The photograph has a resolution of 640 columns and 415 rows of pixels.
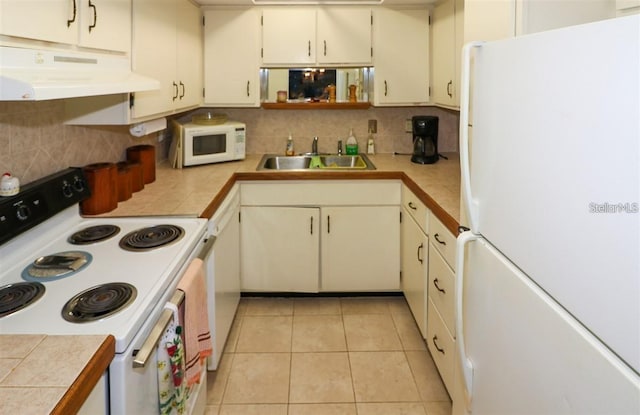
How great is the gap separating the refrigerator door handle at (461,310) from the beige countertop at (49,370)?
0.97 metres

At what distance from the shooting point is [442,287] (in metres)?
2.25

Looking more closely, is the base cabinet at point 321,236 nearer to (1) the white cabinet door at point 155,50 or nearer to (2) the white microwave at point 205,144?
(2) the white microwave at point 205,144

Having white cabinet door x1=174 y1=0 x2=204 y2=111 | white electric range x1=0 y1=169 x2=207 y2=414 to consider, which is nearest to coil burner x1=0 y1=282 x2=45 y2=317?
white electric range x1=0 y1=169 x2=207 y2=414

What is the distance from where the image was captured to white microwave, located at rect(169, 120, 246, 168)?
3119 mm

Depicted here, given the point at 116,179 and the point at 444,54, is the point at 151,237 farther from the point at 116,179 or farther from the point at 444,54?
the point at 444,54

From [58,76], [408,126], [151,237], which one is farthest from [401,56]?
[58,76]

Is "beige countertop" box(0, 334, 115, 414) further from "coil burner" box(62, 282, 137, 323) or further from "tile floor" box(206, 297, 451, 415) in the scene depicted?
"tile floor" box(206, 297, 451, 415)

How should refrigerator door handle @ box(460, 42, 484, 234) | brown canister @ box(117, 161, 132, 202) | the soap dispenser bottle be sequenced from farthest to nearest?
1. the soap dispenser bottle
2. brown canister @ box(117, 161, 132, 202)
3. refrigerator door handle @ box(460, 42, 484, 234)

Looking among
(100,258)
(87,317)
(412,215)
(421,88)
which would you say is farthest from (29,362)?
(421,88)

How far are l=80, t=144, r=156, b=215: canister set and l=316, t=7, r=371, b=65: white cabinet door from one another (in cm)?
143

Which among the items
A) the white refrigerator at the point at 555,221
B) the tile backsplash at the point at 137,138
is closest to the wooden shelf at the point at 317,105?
the tile backsplash at the point at 137,138

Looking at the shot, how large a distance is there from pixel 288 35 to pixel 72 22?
196cm

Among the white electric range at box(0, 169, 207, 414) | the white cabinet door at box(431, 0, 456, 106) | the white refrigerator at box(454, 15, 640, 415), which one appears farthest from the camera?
the white cabinet door at box(431, 0, 456, 106)

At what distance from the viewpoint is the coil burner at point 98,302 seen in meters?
1.21
